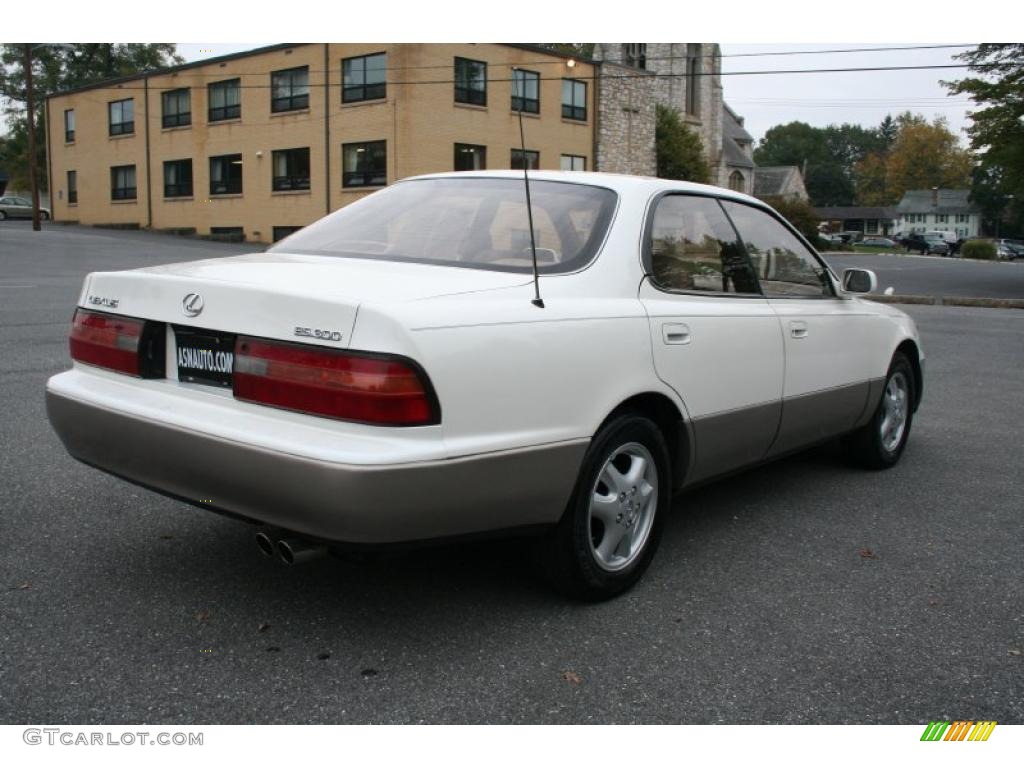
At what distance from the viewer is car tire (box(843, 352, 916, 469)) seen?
5.67 m

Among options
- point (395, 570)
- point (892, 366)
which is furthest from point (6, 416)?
point (892, 366)

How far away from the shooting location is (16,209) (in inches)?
2144

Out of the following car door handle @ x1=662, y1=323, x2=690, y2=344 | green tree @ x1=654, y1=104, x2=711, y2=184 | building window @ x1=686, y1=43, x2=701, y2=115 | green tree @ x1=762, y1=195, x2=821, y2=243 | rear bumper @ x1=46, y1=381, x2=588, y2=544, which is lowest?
rear bumper @ x1=46, y1=381, x2=588, y2=544

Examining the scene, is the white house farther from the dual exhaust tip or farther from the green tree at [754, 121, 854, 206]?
the dual exhaust tip

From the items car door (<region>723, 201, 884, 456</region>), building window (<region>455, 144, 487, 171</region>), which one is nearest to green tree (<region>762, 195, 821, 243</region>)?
building window (<region>455, 144, 487, 171</region>)

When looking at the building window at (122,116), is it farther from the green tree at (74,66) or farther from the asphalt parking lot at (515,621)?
the asphalt parking lot at (515,621)

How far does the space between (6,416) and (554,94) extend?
34.2 metres

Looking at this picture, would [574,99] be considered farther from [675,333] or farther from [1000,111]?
[675,333]

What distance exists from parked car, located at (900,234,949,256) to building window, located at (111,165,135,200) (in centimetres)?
5519

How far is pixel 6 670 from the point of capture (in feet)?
Result: 9.65

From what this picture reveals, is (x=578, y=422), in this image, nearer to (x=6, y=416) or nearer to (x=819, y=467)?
(x=819, y=467)

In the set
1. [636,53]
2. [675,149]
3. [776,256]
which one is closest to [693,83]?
[636,53]

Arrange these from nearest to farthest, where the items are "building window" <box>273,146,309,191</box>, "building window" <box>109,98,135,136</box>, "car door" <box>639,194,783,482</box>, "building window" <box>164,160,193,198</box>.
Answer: "car door" <box>639,194,783,482</box> → "building window" <box>273,146,309,191</box> → "building window" <box>164,160,193,198</box> → "building window" <box>109,98,135,136</box>

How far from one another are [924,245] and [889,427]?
2954 inches
